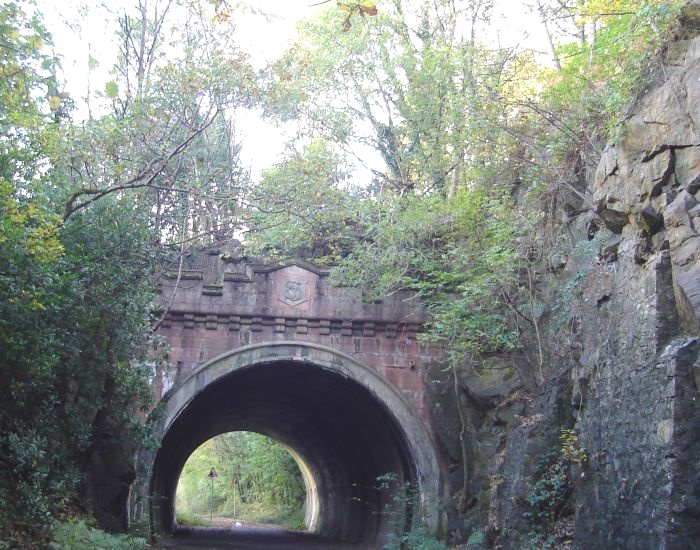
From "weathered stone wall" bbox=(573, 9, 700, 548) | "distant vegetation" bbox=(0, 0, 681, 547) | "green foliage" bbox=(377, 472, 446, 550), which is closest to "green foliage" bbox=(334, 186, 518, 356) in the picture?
"distant vegetation" bbox=(0, 0, 681, 547)

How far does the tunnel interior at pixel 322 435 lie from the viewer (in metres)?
15.5

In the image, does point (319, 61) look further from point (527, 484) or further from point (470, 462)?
point (527, 484)

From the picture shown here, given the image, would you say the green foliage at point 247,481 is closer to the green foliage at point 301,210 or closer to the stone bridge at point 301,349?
the stone bridge at point 301,349

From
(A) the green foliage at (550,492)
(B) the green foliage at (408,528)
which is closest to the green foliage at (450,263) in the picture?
(A) the green foliage at (550,492)

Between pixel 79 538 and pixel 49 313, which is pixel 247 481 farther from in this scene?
pixel 49 313

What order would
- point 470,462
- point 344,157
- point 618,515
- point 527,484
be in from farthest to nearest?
point 344,157 < point 470,462 < point 527,484 < point 618,515

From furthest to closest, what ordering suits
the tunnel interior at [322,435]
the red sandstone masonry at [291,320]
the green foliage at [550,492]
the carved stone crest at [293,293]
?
1. the tunnel interior at [322,435]
2. the carved stone crest at [293,293]
3. the red sandstone masonry at [291,320]
4. the green foliage at [550,492]

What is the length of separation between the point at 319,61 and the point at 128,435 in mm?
12737

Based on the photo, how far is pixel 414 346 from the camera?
591 inches

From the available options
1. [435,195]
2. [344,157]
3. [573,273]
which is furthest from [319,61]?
[573,273]

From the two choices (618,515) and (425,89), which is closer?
(618,515)

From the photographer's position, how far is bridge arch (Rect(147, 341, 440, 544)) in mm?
14383

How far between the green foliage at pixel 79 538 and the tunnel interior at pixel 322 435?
5253 millimetres

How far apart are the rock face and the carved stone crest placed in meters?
5.59
